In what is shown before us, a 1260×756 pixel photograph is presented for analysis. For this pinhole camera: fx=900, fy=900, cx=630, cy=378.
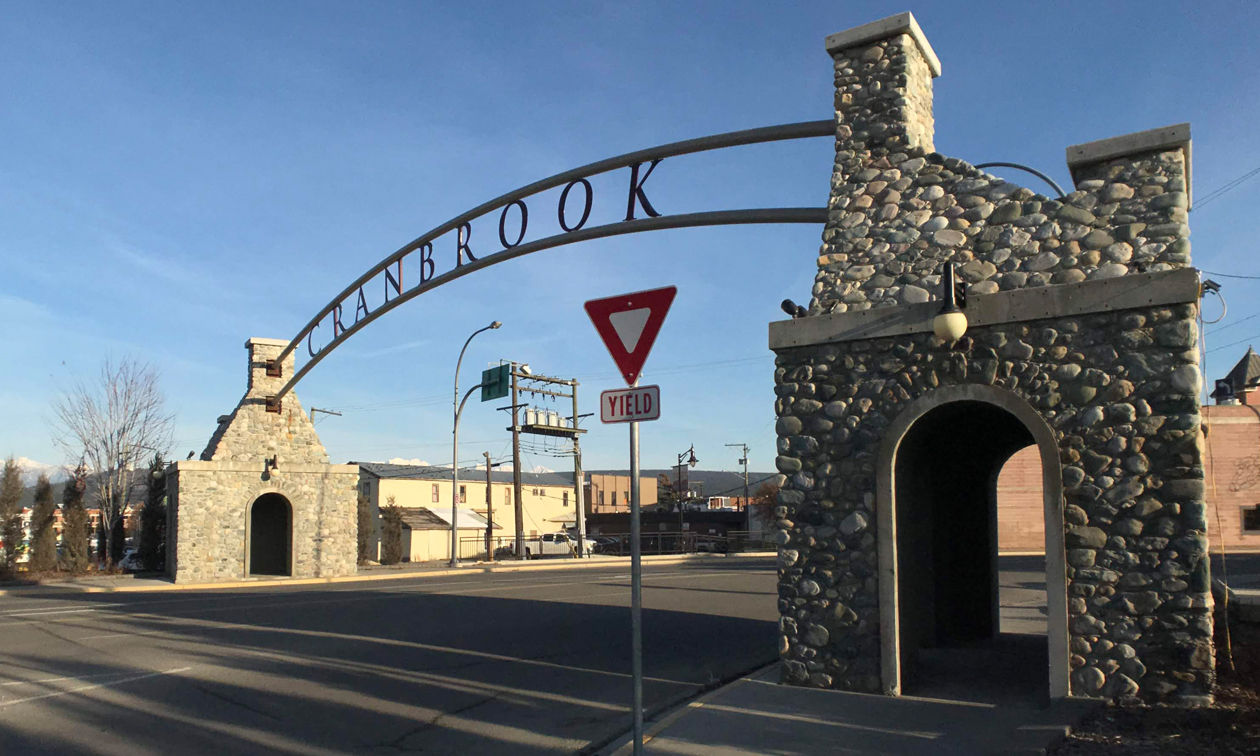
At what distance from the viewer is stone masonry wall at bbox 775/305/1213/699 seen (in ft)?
22.6

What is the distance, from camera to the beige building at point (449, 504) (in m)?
56.6

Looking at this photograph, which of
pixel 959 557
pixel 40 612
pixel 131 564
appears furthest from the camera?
pixel 131 564

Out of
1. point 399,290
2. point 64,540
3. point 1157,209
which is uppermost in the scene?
point 399,290

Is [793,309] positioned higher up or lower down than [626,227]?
lower down

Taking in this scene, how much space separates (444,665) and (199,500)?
16.9 meters

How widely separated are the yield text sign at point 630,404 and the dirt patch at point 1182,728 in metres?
3.43

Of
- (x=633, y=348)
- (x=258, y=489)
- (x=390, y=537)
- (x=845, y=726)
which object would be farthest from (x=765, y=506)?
(x=633, y=348)

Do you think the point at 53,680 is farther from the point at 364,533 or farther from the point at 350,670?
the point at 364,533

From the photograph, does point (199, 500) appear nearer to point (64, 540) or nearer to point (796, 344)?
→ point (64, 540)

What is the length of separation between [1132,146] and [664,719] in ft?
19.8

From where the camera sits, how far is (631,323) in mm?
5895

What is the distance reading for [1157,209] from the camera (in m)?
7.28

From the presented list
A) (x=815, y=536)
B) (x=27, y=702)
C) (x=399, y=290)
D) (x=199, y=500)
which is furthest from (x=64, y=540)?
(x=815, y=536)

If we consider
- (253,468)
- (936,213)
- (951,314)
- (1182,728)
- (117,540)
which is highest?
(936,213)
